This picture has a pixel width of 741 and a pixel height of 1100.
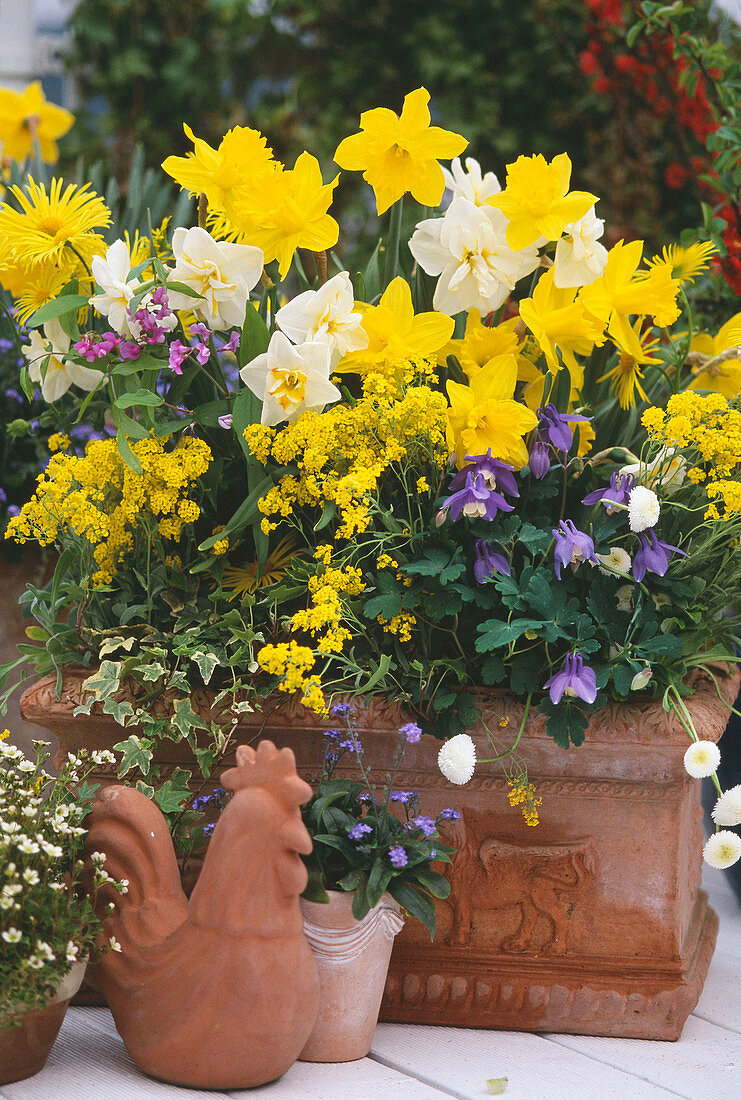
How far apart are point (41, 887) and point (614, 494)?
67 cm

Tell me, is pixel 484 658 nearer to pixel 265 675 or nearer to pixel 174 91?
pixel 265 675

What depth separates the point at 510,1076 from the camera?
1025 millimetres

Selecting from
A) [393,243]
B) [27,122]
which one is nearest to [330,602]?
[393,243]

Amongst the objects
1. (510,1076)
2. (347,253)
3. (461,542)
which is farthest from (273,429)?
(347,253)

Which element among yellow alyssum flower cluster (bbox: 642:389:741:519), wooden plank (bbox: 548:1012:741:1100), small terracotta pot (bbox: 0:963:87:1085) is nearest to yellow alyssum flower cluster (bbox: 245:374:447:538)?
yellow alyssum flower cluster (bbox: 642:389:741:519)

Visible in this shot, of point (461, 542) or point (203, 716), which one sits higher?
point (461, 542)

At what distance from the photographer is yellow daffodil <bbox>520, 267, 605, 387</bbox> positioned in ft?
3.75

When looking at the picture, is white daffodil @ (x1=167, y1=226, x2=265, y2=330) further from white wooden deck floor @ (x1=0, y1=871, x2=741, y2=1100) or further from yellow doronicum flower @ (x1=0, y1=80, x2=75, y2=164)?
yellow doronicum flower @ (x1=0, y1=80, x2=75, y2=164)

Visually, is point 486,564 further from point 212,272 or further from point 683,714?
point 212,272

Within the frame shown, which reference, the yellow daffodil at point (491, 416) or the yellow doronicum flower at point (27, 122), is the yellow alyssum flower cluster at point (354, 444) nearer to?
the yellow daffodil at point (491, 416)

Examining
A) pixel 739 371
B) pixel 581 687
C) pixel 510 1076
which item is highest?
pixel 739 371

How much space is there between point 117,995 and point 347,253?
238 cm

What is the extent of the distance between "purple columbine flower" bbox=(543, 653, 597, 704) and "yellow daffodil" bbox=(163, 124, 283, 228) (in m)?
0.59

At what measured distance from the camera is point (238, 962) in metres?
0.92
